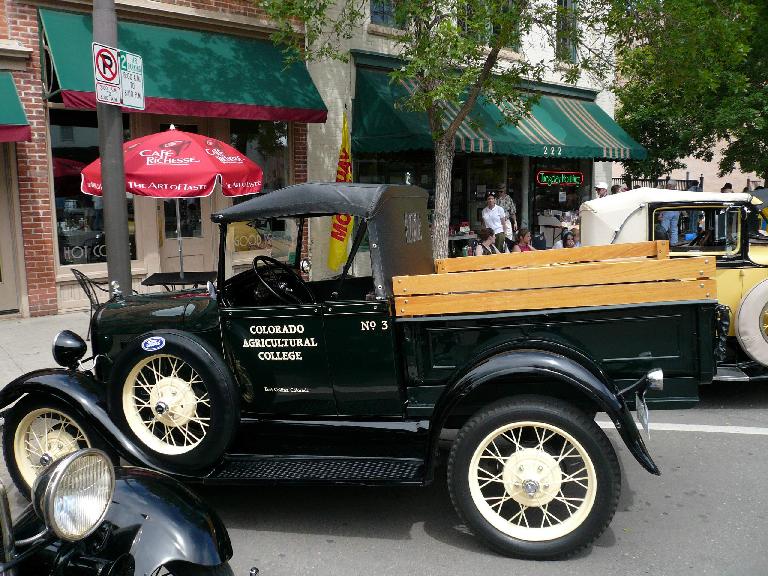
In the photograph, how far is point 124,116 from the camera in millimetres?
10984

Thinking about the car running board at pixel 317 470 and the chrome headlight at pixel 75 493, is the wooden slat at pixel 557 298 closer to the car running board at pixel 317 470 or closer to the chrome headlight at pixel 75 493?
the car running board at pixel 317 470

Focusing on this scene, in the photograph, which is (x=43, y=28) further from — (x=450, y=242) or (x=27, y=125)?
(x=450, y=242)

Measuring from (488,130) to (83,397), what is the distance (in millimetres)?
10893

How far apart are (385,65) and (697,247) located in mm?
8452

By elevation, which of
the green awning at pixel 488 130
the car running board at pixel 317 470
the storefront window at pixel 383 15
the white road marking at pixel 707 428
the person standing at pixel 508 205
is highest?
the storefront window at pixel 383 15

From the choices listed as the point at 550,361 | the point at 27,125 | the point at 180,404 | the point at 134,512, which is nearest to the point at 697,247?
the point at 550,361

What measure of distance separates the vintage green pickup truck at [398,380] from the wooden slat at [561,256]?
0.83 meters

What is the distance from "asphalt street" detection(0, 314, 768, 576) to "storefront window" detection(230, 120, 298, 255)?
733 centimetres

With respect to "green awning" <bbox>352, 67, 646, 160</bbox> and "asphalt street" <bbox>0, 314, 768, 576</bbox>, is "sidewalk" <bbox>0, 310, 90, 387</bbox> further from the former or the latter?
"green awning" <bbox>352, 67, 646, 160</bbox>

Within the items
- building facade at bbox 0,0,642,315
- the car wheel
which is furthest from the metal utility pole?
the car wheel

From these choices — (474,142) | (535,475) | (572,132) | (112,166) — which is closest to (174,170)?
(112,166)

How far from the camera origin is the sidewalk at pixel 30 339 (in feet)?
25.4

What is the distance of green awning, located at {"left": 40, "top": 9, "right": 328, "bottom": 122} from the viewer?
977 cm

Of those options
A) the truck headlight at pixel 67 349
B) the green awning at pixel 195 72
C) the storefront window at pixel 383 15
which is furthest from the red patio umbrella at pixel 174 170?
the storefront window at pixel 383 15
